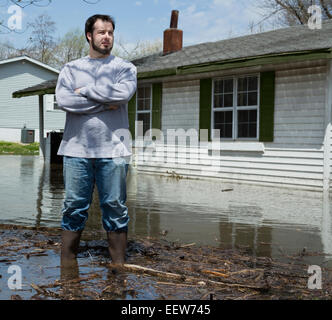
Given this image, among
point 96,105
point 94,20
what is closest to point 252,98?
point 94,20

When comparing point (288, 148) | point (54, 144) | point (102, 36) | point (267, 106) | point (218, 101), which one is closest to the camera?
point (102, 36)

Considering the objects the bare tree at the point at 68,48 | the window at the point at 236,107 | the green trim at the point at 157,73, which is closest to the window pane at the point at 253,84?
the window at the point at 236,107

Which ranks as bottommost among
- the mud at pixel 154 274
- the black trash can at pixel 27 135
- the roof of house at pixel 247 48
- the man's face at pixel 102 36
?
the mud at pixel 154 274

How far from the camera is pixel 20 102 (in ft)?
105

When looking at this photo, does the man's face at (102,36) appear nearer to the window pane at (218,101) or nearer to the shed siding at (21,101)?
the window pane at (218,101)

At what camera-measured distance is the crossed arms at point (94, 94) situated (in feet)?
12.0

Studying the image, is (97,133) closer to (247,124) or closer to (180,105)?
(247,124)

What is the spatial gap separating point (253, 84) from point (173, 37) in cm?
624

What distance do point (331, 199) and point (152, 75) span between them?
638 centimetres

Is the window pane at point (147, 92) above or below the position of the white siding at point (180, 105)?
above

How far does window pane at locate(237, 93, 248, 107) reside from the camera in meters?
12.0

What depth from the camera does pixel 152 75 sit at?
13484mm

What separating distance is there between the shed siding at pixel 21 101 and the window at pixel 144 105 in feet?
60.9
